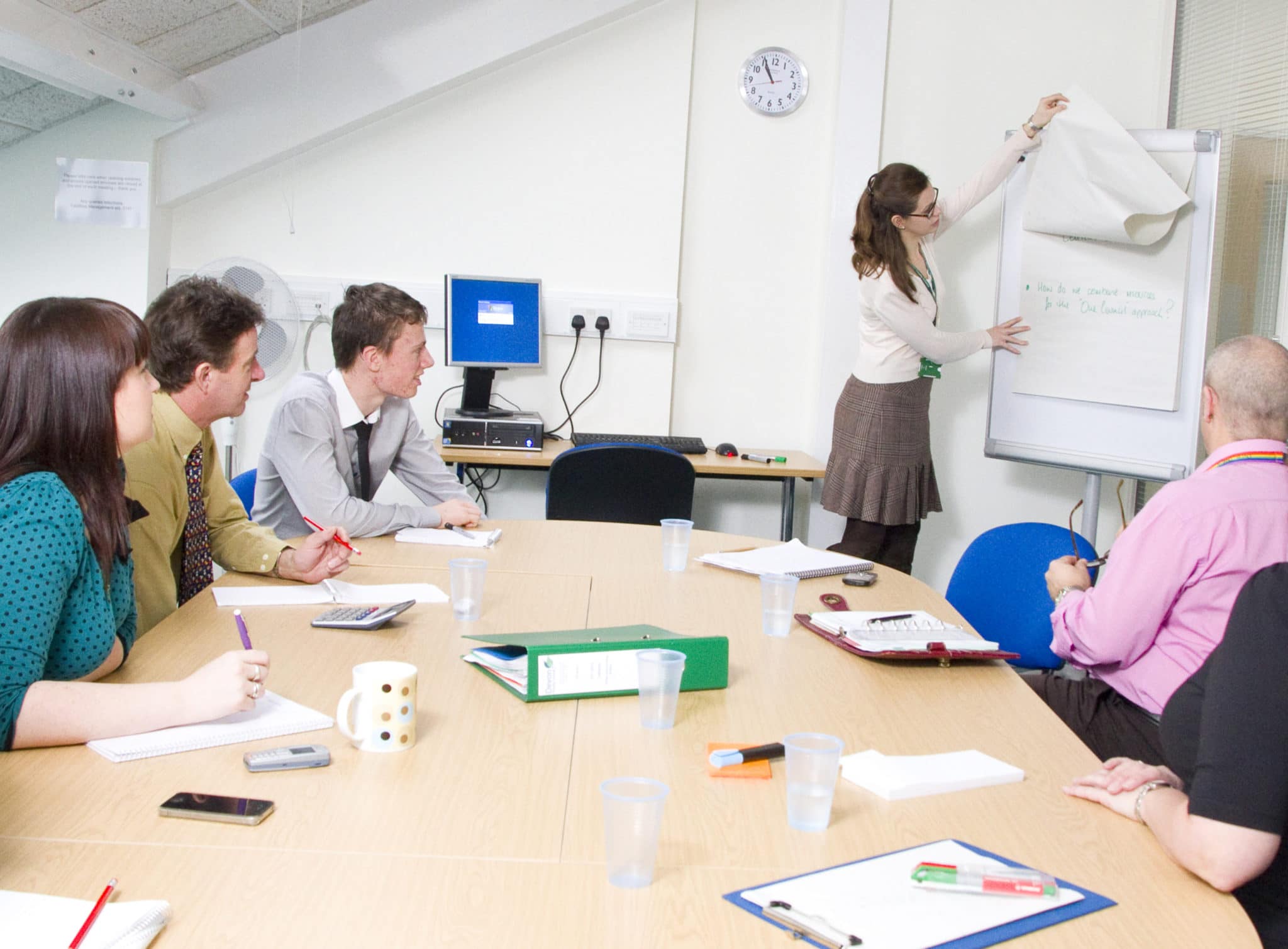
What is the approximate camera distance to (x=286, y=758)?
49.3 inches

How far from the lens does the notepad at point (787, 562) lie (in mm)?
2350

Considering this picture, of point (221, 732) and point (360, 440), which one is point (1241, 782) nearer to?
point (221, 732)

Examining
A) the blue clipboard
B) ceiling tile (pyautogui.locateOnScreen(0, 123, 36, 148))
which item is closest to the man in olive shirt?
the blue clipboard

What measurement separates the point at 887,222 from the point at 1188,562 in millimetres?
2028

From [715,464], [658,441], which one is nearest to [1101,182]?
[715,464]

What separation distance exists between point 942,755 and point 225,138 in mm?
3738

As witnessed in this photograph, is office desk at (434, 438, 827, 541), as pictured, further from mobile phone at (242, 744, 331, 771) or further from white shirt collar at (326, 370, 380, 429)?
mobile phone at (242, 744, 331, 771)

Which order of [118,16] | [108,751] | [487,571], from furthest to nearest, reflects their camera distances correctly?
[118,16] → [487,571] → [108,751]

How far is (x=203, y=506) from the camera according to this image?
2285 millimetres

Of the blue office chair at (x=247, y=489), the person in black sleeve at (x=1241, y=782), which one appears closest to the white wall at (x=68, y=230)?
the blue office chair at (x=247, y=489)

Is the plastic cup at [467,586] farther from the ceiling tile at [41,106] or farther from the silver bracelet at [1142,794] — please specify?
the ceiling tile at [41,106]

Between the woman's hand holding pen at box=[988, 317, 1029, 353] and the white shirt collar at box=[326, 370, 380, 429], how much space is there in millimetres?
2195

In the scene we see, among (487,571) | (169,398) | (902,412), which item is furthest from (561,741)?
(902,412)

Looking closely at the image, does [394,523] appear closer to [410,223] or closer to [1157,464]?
[410,223]
